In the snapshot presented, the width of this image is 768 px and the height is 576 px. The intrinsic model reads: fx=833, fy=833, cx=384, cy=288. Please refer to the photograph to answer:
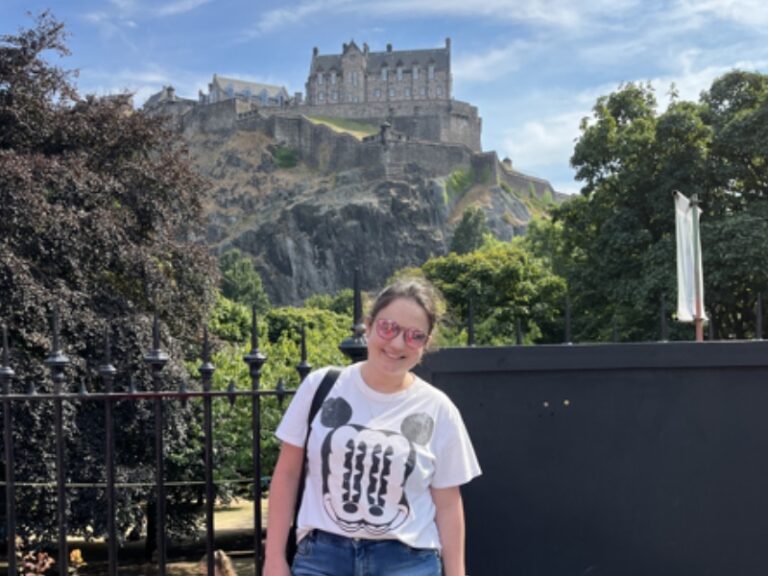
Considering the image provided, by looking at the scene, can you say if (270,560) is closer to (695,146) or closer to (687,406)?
(687,406)

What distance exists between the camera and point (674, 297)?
16.0 m

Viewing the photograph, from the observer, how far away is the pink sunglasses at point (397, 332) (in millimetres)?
2334

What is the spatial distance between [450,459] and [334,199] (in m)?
57.5

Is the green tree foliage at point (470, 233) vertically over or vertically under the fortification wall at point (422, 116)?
under

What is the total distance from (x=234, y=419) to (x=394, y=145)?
50.0 m

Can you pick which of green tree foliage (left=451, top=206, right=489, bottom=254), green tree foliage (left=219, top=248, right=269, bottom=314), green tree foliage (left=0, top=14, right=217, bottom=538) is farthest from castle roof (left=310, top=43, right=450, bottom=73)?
green tree foliage (left=0, top=14, right=217, bottom=538)

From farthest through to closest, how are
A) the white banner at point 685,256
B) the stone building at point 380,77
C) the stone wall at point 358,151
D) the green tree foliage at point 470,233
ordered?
the stone building at point 380,77, the stone wall at point 358,151, the green tree foliage at point 470,233, the white banner at point 685,256

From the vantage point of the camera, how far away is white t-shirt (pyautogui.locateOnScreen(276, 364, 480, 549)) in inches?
87.9

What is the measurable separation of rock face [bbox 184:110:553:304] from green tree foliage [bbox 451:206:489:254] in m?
3.74

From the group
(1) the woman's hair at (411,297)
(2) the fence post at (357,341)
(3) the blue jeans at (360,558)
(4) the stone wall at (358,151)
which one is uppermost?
(4) the stone wall at (358,151)

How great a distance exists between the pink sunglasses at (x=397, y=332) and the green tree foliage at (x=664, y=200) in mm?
14365

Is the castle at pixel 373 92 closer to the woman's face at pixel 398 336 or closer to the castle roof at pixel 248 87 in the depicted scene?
the castle roof at pixel 248 87

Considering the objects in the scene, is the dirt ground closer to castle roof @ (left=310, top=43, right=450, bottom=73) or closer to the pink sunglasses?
the pink sunglasses

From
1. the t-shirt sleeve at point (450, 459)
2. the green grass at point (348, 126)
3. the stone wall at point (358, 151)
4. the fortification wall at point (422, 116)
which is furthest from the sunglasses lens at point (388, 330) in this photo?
the fortification wall at point (422, 116)
